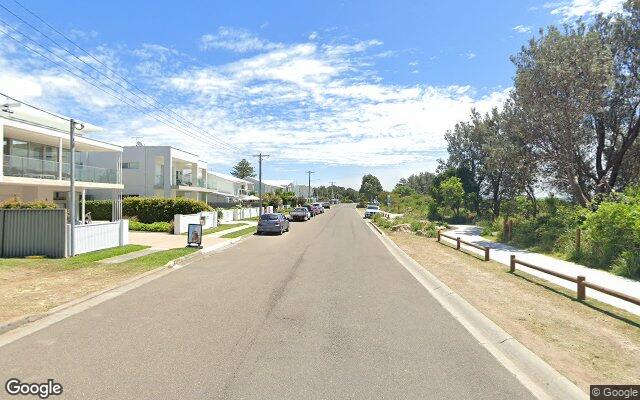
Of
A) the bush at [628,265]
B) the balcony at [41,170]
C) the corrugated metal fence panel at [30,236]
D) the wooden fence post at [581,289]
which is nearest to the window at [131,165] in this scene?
the balcony at [41,170]

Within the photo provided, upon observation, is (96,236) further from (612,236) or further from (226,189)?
(226,189)

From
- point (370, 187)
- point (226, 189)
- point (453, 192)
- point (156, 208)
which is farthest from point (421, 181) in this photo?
point (156, 208)

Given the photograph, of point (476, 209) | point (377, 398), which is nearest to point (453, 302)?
point (377, 398)

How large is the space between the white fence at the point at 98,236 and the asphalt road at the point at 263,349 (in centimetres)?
701

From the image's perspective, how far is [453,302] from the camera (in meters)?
9.16

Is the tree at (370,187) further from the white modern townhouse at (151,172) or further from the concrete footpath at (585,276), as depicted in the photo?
the concrete footpath at (585,276)

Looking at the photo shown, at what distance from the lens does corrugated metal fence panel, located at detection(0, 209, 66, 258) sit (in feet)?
48.6

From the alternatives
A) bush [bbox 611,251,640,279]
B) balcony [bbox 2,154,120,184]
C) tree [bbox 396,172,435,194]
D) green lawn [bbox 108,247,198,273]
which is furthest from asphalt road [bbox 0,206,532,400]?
tree [bbox 396,172,435,194]

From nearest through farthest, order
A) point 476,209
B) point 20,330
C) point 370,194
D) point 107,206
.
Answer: point 20,330 < point 107,206 < point 476,209 < point 370,194

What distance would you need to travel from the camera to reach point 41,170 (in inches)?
948

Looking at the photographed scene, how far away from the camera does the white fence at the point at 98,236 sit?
615 inches

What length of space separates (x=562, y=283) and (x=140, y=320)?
10.7 meters

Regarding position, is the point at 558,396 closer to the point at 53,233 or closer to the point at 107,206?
the point at 53,233

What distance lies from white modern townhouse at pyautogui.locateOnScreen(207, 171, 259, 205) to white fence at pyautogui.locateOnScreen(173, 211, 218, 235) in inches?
864
